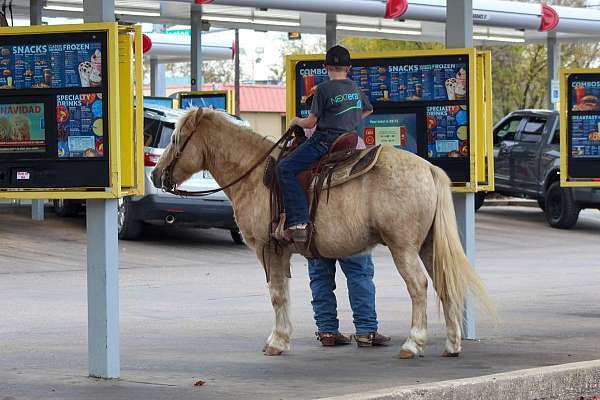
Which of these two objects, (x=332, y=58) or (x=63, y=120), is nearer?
(x=63, y=120)

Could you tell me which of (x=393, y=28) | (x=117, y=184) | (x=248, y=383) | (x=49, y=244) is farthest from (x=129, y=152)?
(x=393, y=28)

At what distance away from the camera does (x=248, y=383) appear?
8734 millimetres

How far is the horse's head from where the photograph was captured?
417 inches

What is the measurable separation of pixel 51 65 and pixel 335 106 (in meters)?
2.33

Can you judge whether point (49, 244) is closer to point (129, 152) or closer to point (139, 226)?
point (139, 226)

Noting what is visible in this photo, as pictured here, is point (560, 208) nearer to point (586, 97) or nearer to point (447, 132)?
point (586, 97)

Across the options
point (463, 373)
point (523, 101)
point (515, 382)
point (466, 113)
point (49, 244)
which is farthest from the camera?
point (523, 101)

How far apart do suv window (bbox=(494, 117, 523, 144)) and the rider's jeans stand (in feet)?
56.6

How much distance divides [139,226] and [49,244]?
1.46 meters

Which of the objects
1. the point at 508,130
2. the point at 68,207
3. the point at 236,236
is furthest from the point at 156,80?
the point at 236,236

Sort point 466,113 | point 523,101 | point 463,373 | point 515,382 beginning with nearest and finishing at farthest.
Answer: point 515,382
point 463,373
point 466,113
point 523,101

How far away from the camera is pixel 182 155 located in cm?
1061

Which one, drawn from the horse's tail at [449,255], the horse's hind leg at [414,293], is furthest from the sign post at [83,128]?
the horse's tail at [449,255]

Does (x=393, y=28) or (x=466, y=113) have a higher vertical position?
(x=393, y=28)
